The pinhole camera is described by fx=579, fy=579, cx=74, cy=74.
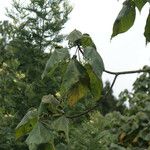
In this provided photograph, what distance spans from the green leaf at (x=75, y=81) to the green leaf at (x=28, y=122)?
0.26 ft

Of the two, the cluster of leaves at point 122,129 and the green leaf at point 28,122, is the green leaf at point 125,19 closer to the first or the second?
the green leaf at point 28,122

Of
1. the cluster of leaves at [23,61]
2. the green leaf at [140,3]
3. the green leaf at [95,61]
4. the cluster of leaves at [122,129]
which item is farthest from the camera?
the cluster of leaves at [23,61]

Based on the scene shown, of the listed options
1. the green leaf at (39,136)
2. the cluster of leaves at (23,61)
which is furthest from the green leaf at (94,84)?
the cluster of leaves at (23,61)

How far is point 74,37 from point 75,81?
98 mm

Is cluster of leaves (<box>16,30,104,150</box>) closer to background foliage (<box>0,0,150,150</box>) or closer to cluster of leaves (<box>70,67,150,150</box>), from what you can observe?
background foliage (<box>0,0,150,150</box>)

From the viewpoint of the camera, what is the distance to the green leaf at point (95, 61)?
1.09 metres

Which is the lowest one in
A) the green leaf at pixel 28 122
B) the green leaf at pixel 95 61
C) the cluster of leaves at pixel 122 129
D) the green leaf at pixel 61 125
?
the green leaf at pixel 61 125

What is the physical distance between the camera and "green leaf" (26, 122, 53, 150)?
1108mm

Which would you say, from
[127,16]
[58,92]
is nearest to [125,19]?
[127,16]

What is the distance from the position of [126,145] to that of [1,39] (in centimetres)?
242

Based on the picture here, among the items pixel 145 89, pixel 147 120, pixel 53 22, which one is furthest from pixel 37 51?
pixel 147 120

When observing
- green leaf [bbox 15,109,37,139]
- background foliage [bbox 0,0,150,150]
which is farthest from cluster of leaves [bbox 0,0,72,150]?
green leaf [bbox 15,109,37,139]

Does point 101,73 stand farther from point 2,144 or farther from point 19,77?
point 19,77

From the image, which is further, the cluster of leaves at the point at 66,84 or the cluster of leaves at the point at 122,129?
the cluster of leaves at the point at 122,129
